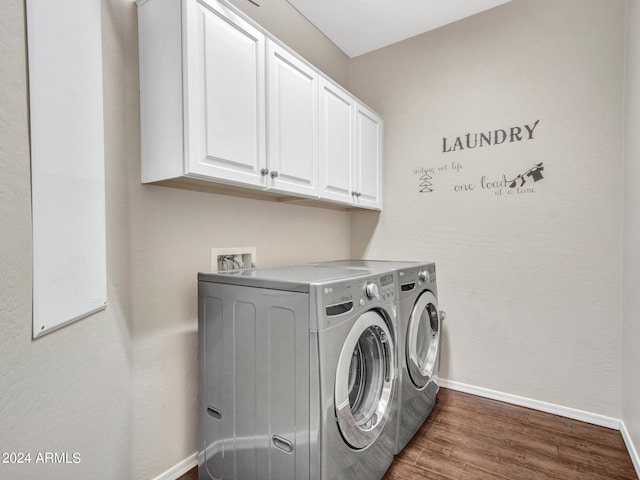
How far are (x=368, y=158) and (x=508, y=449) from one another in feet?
6.86

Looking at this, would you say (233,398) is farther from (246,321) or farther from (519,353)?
(519,353)

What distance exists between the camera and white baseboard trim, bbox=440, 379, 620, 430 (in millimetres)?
2053

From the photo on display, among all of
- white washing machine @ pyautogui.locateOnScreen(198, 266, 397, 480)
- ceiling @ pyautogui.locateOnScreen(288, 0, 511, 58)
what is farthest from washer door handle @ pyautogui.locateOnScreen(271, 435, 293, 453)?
ceiling @ pyautogui.locateOnScreen(288, 0, 511, 58)

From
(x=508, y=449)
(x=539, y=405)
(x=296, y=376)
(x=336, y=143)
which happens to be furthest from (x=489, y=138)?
Result: (x=296, y=376)

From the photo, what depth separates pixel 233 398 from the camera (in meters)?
1.44

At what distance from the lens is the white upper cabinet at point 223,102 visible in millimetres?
1319

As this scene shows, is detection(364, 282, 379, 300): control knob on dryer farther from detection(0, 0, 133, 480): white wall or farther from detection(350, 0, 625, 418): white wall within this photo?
detection(350, 0, 625, 418): white wall

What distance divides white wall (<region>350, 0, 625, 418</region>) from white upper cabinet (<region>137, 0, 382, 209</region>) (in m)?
1.10

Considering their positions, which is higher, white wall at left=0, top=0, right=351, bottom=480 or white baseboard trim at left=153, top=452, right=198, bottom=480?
white wall at left=0, top=0, right=351, bottom=480

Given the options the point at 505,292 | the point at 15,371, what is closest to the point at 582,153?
the point at 505,292

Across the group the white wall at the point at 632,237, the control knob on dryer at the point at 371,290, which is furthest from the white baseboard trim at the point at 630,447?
the control knob on dryer at the point at 371,290

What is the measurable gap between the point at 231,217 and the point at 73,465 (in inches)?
49.1

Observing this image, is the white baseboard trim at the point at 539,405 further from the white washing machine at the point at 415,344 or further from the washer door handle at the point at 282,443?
the washer door handle at the point at 282,443

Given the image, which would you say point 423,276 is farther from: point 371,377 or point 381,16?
point 381,16
